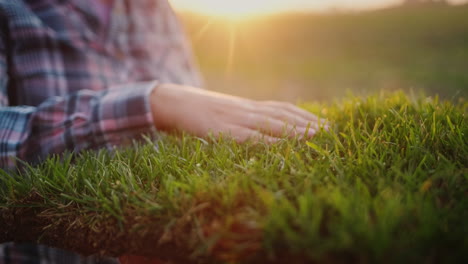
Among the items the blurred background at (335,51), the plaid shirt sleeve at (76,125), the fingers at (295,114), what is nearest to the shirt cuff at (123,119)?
the plaid shirt sleeve at (76,125)

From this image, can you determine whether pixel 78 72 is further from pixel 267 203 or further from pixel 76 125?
pixel 267 203

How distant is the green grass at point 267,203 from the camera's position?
73cm

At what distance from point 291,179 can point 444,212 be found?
0.39 m

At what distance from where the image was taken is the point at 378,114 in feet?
4.99

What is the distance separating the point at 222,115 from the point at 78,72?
140cm

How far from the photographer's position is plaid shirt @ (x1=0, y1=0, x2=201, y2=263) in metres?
1.60

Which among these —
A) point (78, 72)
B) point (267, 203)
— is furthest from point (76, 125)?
point (267, 203)

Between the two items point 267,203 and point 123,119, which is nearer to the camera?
point 267,203

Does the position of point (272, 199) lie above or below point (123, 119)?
above

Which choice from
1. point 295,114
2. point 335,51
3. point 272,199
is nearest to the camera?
point 272,199

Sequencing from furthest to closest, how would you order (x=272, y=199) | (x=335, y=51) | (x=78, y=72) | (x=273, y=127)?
1. (x=335, y=51)
2. (x=78, y=72)
3. (x=273, y=127)
4. (x=272, y=199)

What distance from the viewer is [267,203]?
0.81 meters

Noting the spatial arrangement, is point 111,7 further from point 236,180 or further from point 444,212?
point 444,212

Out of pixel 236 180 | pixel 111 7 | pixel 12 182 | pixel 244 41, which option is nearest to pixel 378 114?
pixel 236 180
